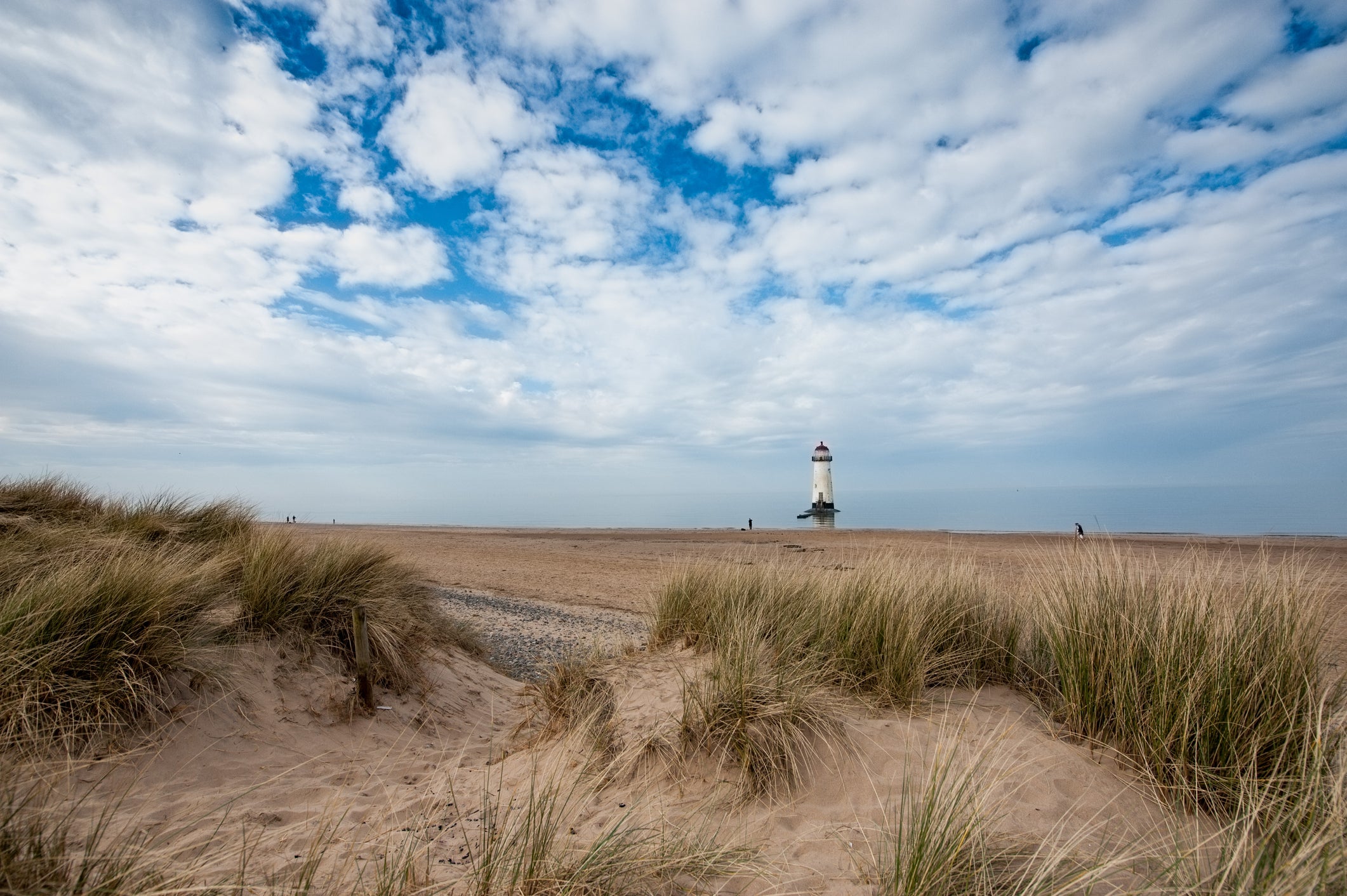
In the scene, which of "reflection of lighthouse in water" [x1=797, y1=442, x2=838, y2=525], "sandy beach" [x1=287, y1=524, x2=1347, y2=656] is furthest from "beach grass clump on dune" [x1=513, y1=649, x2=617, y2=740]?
"reflection of lighthouse in water" [x1=797, y1=442, x2=838, y2=525]

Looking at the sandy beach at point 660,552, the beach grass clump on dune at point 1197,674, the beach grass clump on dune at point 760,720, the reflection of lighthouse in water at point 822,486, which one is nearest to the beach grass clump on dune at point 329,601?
the sandy beach at point 660,552

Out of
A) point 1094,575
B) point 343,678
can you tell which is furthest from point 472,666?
point 1094,575

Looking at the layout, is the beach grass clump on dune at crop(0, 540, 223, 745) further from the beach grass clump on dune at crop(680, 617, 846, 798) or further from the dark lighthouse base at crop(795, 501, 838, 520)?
the dark lighthouse base at crop(795, 501, 838, 520)

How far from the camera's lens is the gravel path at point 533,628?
872cm

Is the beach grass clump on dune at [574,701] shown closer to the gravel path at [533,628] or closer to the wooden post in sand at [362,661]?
the wooden post in sand at [362,661]

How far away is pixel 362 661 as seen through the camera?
17.7 feet

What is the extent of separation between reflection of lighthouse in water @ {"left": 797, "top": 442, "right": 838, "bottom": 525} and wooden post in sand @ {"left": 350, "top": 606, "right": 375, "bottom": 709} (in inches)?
1803

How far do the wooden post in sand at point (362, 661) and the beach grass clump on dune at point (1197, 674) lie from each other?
17.5 ft

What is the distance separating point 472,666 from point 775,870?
5391mm

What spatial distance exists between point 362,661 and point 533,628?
564cm

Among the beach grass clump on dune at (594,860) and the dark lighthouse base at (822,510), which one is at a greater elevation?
the dark lighthouse base at (822,510)

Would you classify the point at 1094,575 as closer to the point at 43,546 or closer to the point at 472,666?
the point at 472,666

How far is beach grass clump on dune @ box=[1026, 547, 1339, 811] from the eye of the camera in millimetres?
3320

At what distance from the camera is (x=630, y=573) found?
61.7ft
